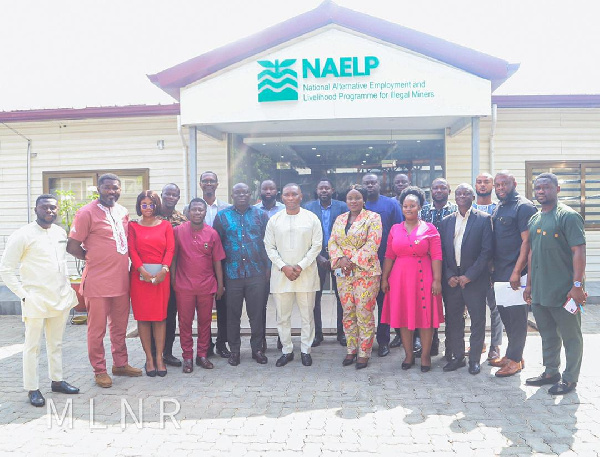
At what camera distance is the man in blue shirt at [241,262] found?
5609 millimetres

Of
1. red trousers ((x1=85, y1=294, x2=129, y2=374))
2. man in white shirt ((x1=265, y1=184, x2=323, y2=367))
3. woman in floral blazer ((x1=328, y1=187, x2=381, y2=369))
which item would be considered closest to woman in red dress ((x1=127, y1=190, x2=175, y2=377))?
red trousers ((x1=85, y1=294, x2=129, y2=374))

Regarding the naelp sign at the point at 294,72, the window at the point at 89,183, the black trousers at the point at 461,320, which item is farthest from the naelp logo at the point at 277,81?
the black trousers at the point at 461,320

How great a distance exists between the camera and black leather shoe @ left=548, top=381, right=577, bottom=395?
4.49 m

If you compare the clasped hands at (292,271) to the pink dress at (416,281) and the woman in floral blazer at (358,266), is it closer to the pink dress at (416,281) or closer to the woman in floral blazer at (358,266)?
the woman in floral blazer at (358,266)

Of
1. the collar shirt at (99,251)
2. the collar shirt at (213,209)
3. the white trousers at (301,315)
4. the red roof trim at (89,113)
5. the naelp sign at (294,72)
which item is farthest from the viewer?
the red roof trim at (89,113)

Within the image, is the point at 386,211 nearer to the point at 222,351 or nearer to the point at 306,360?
the point at 306,360

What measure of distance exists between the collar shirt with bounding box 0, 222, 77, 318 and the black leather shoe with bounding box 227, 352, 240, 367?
1845 mm

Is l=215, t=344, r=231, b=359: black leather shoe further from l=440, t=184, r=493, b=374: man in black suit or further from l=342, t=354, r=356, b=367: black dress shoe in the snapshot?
l=440, t=184, r=493, b=374: man in black suit

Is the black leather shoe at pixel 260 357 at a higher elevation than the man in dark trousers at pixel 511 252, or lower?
lower

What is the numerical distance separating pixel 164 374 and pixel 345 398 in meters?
1.96

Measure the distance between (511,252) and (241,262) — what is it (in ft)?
9.16

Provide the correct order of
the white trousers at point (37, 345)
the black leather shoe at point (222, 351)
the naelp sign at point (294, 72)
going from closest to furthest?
the white trousers at point (37, 345) → the black leather shoe at point (222, 351) → the naelp sign at point (294, 72)

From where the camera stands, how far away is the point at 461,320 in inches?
210

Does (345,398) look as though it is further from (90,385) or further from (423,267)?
(90,385)
